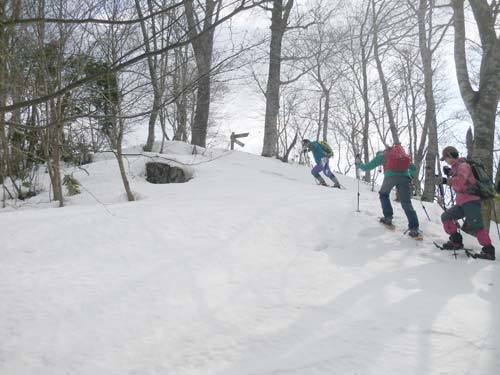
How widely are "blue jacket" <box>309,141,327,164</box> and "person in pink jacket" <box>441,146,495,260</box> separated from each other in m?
4.73

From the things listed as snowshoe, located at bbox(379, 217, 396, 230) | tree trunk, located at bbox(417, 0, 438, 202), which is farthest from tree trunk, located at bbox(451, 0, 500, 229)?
tree trunk, located at bbox(417, 0, 438, 202)

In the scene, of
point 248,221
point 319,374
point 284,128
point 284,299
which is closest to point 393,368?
point 319,374

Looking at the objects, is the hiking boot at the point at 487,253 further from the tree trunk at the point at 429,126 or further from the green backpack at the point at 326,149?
the tree trunk at the point at 429,126

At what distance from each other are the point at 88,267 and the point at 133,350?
1.49 metres

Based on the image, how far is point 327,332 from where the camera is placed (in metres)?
3.01

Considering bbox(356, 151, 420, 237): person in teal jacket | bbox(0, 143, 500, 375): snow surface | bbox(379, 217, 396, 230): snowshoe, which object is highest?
bbox(356, 151, 420, 237): person in teal jacket

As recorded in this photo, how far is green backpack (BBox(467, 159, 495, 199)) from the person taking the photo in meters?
4.97

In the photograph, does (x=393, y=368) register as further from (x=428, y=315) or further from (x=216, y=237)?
(x=216, y=237)

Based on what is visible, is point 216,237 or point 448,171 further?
point 448,171

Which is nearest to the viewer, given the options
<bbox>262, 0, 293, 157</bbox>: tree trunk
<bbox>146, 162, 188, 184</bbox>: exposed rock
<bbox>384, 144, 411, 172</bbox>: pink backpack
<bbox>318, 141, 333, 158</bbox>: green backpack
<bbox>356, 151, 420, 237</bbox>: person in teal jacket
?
<bbox>356, 151, 420, 237</bbox>: person in teal jacket

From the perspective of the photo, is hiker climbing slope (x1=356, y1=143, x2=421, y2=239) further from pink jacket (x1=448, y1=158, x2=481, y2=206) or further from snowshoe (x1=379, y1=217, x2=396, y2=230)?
pink jacket (x1=448, y1=158, x2=481, y2=206)

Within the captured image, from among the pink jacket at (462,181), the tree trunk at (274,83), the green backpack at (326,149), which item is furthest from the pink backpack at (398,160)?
the tree trunk at (274,83)

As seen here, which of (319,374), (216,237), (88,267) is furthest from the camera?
(216,237)

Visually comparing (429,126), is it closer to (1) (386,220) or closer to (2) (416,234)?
(1) (386,220)
